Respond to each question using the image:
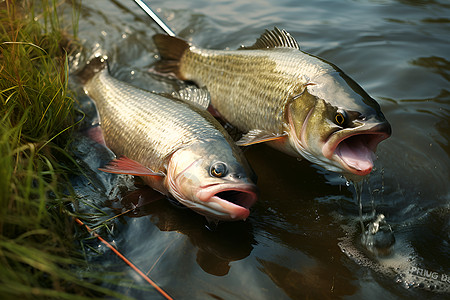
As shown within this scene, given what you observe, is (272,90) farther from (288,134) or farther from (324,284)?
(324,284)

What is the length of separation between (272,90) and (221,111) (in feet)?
2.88

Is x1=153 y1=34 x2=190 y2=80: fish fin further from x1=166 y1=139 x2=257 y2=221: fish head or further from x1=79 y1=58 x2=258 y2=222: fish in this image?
x1=166 y1=139 x2=257 y2=221: fish head

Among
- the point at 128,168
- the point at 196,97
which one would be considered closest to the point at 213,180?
the point at 128,168

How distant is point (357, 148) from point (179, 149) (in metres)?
1.40

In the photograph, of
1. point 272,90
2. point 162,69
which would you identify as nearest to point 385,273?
point 272,90

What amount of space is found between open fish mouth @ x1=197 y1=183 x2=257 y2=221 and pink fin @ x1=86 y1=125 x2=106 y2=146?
5.61 ft

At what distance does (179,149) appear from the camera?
3572 mm

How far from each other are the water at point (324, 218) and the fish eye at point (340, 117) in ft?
2.31

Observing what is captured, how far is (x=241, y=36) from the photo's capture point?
6930 millimetres

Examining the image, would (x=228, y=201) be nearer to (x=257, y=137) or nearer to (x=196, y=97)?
(x=257, y=137)

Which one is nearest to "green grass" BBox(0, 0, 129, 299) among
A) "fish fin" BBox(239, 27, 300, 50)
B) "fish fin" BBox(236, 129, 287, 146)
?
"fish fin" BBox(236, 129, 287, 146)

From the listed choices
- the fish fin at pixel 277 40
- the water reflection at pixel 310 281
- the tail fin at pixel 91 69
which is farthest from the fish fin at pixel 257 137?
the tail fin at pixel 91 69

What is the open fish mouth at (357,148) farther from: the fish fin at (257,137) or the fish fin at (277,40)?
the fish fin at (277,40)

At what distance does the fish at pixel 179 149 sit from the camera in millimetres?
3164
